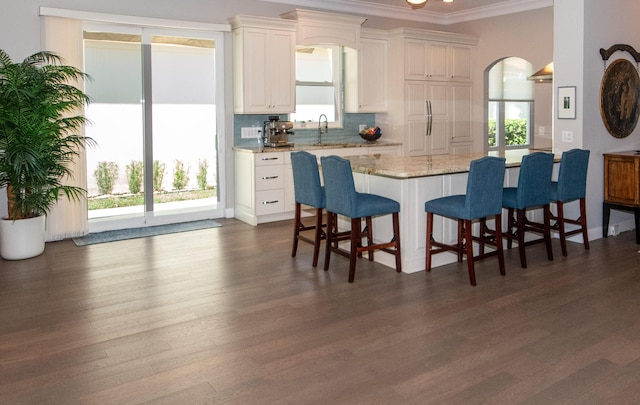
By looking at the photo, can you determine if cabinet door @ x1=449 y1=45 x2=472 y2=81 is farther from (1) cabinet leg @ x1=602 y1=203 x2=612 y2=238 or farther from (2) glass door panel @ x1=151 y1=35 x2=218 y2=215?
(2) glass door panel @ x1=151 y1=35 x2=218 y2=215

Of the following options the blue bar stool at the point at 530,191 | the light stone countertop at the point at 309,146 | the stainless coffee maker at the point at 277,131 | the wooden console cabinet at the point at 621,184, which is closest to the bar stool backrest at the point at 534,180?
the blue bar stool at the point at 530,191

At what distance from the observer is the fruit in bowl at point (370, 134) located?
784cm

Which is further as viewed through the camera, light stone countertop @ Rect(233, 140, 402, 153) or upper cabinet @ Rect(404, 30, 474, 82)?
upper cabinet @ Rect(404, 30, 474, 82)

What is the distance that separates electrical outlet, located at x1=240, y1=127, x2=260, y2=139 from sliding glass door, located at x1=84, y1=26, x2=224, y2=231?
0.31 m

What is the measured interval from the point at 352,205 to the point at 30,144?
288cm

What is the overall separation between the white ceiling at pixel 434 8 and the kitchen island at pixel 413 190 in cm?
337

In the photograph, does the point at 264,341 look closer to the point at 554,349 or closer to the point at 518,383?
the point at 518,383

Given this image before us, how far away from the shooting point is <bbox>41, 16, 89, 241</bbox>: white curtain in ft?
18.7

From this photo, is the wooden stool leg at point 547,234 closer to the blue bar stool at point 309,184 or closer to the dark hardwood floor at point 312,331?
the dark hardwood floor at point 312,331

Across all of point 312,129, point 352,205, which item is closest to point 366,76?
point 312,129

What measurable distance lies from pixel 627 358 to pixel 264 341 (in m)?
1.93

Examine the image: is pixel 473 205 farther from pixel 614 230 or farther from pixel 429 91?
pixel 429 91

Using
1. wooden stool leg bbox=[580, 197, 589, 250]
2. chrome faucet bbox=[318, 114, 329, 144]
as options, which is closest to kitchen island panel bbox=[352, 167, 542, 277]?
wooden stool leg bbox=[580, 197, 589, 250]

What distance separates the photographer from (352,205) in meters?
4.30
